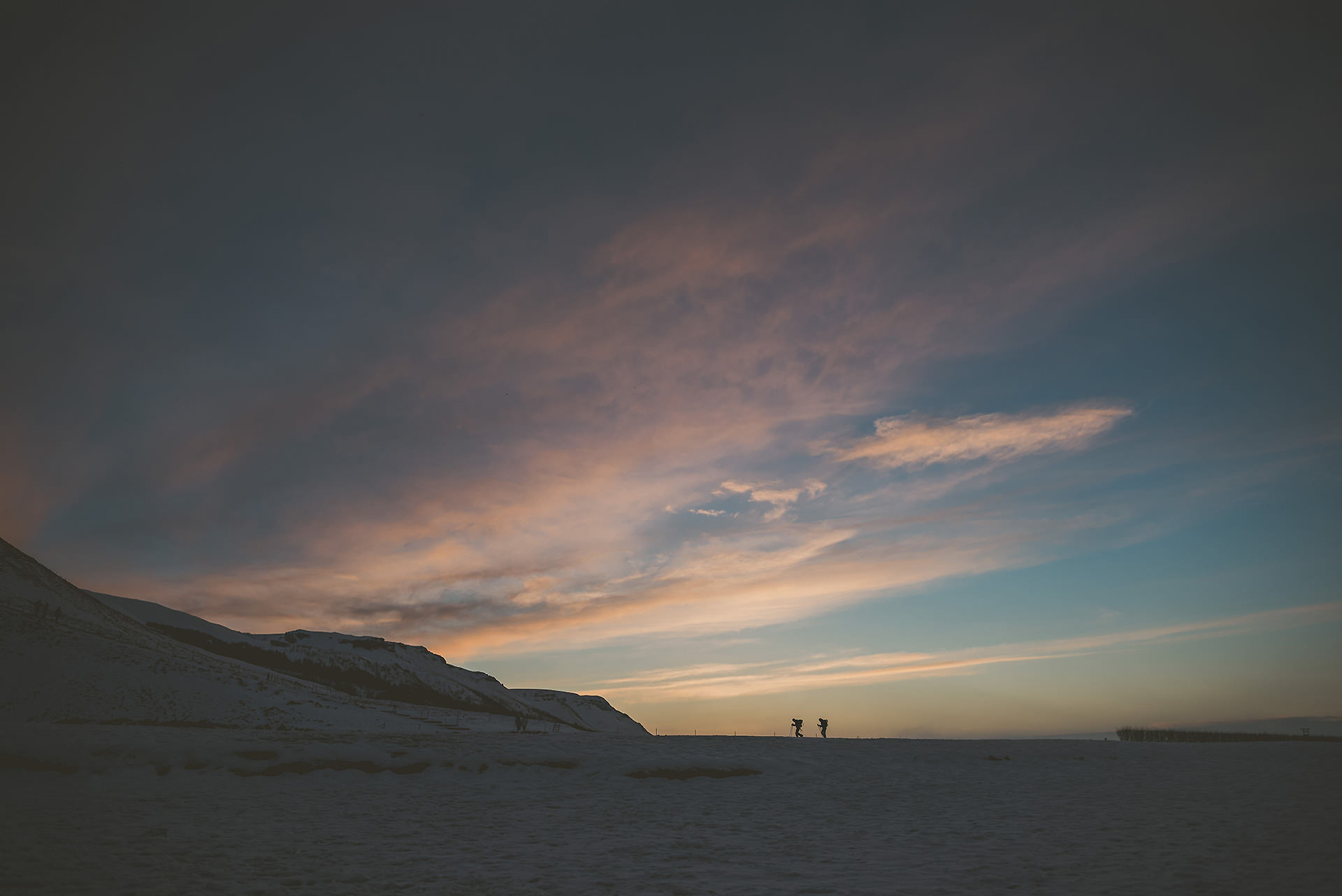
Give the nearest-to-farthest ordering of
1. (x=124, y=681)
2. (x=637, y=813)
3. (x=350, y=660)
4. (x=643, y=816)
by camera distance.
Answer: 1. (x=643, y=816)
2. (x=637, y=813)
3. (x=124, y=681)
4. (x=350, y=660)

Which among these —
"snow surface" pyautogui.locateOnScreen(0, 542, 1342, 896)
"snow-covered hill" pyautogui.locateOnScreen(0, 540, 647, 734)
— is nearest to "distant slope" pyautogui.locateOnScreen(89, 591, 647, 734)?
"snow-covered hill" pyautogui.locateOnScreen(0, 540, 647, 734)

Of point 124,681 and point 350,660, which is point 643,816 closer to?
point 124,681

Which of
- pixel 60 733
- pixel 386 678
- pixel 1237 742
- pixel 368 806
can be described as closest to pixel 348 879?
pixel 368 806

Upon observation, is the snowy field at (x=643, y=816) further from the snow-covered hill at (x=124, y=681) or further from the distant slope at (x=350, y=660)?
the distant slope at (x=350, y=660)

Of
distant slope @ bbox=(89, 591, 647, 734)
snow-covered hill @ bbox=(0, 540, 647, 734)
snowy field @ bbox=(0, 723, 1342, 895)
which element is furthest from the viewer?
distant slope @ bbox=(89, 591, 647, 734)

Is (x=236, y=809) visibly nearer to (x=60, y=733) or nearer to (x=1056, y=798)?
(x=60, y=733)

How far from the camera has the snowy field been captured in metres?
11.4

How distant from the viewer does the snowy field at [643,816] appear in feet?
37.3

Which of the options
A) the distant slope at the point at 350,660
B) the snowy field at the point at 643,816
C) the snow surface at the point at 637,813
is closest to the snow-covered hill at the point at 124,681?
the snow surface at the point at 637,813

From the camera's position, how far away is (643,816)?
1727 cm

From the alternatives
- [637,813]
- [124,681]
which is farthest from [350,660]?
[637,813]

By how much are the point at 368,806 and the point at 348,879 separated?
23.0ft

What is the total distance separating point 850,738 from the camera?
1223 inches

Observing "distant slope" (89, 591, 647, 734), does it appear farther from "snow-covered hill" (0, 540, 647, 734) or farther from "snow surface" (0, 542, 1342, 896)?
"snow surface" (0, 542, 1342, 896)
